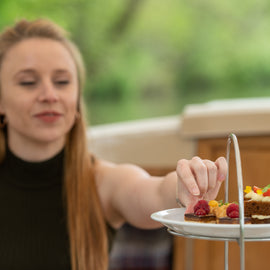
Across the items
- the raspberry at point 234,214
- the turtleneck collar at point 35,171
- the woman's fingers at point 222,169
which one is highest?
the woman's fingers at point 222,169

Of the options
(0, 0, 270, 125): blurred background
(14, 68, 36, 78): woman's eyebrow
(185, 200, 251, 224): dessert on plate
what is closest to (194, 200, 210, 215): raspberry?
(185, 200, 251, 224): dessert on plate

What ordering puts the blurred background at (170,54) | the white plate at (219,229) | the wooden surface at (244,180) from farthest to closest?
1. the blurred background at (170,54)
2. the wooden surface at (244,180)
3. the white plate at (219,229)

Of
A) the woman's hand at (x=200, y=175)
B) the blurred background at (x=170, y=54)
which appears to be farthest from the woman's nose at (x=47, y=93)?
the blurred background at (x=170, y=54)

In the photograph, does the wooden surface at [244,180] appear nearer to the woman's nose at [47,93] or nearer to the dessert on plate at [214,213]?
the woman's nose at [47,93]

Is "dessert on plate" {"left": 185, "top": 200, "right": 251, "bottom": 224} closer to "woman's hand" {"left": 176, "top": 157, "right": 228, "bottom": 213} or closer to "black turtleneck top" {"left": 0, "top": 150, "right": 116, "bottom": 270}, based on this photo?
"woman's hand" {"left": 176, "top": 157, "right": 228, "bottom": 213}

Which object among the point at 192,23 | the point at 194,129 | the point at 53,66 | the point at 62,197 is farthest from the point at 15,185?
the point at 192,23

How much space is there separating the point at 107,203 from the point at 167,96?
289 cm

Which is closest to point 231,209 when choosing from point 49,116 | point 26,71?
point 49,116

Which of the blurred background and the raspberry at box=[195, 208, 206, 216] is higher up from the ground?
the blurred background

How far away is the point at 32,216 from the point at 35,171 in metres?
0.12

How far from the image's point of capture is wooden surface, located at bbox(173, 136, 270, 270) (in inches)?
73.0

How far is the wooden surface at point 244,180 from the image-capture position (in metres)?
1.85

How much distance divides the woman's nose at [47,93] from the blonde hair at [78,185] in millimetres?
211

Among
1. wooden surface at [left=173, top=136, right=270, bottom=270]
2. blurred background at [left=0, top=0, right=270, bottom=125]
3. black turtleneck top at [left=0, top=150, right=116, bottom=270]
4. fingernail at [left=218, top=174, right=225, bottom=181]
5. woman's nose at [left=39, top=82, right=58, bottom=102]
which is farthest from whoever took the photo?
blurred background at [left=0, top=0, right=270, bottom=125]
